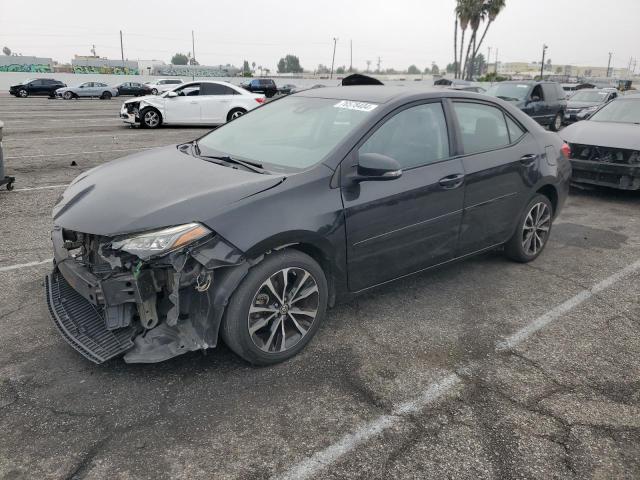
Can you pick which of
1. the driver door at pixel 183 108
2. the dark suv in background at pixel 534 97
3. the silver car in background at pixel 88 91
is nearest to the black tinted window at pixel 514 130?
the dark suv in background at pixel 534 97

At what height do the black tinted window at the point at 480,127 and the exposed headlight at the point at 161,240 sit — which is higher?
the black tinted window at the point at 480,127

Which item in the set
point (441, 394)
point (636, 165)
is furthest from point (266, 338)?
point (636, 165)

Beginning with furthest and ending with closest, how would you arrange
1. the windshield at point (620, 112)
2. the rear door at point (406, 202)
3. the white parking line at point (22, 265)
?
the windshield at point (620, 112), the white parking line at point (22, 265), the rear door at point (406, 202)

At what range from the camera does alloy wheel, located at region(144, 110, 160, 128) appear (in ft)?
51.7

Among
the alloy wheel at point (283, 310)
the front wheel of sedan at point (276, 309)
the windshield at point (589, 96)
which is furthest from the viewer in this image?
the windshield at point (589, 96)

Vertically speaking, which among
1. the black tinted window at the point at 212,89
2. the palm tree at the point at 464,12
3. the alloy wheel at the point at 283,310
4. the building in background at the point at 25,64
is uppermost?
the palm tree at the point at 464,12

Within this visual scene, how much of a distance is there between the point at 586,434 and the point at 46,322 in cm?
346

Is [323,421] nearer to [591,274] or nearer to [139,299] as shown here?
[139,299]

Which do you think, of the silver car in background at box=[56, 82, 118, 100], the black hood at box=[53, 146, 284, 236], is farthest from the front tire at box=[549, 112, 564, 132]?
the silver car in background at box=[56, 82, 118, 100]

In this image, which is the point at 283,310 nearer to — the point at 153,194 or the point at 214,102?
the point at 153,194

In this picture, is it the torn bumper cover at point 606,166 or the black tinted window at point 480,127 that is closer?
the black tinted window at point 480,127

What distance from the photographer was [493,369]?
3166 mm

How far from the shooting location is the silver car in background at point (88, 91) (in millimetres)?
33812

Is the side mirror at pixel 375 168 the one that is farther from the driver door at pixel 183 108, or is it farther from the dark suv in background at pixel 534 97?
the driver door at pixel 183 108
